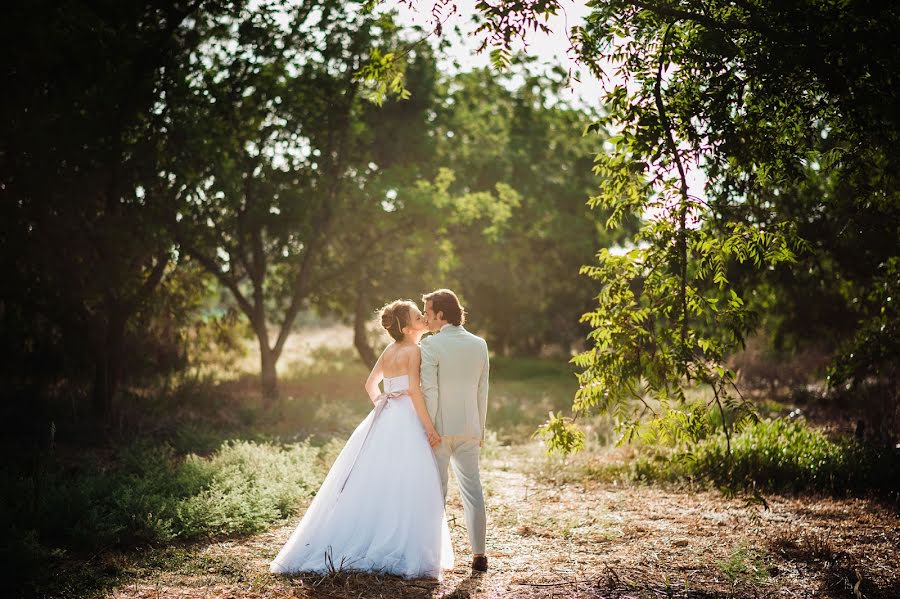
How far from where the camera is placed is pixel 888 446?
10.9 metres

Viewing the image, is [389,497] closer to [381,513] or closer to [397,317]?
[381,513]

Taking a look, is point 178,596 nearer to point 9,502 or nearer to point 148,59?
point 9,502

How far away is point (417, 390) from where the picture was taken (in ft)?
22.1

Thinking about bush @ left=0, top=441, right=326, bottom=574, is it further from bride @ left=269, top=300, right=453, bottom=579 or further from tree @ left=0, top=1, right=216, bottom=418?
tree @ left=0, top=1, right=216, bottom=418

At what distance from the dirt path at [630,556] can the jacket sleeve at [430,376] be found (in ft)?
4.74

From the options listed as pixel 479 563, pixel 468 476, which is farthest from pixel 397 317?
pixel 479 563

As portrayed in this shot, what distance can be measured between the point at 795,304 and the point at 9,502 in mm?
18256

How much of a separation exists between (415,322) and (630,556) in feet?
9.76

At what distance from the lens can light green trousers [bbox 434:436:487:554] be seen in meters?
6.43

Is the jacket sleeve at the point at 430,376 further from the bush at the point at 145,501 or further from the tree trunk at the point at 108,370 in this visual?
the tree trunk at the point at 108,370

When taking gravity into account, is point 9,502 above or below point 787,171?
below

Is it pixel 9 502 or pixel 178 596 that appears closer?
pixel 178 596

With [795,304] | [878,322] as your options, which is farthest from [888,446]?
[795,304]

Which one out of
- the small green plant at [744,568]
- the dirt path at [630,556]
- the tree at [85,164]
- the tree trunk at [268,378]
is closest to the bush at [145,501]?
the dirt path at [630,556]
